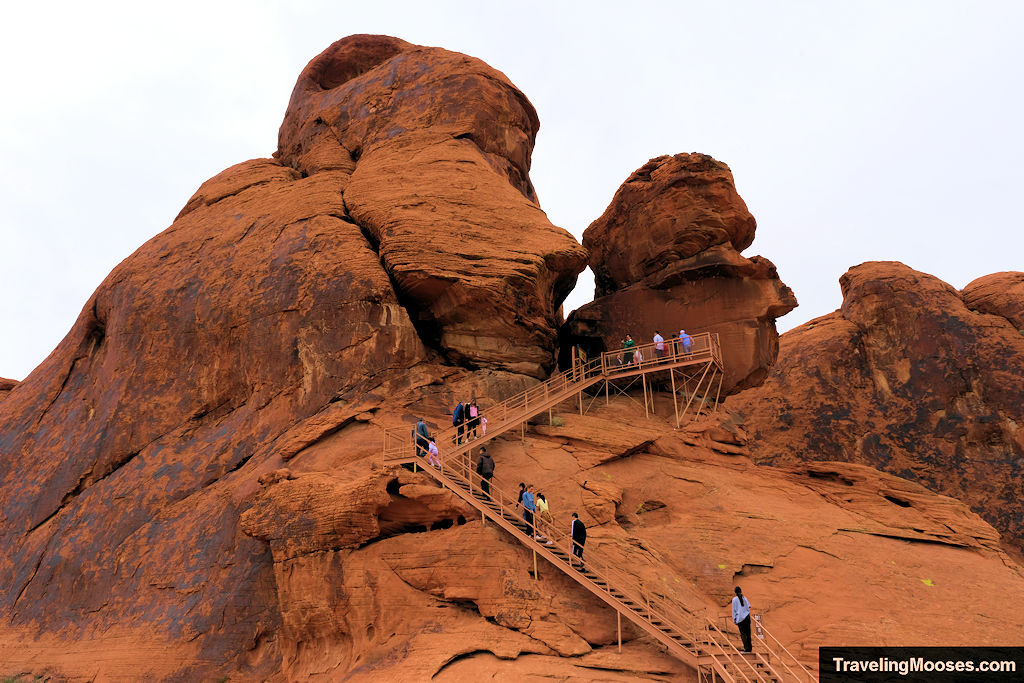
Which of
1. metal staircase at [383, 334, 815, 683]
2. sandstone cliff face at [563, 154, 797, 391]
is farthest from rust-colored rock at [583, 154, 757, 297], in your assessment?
metal staircase at [383, 334, 815, 683]

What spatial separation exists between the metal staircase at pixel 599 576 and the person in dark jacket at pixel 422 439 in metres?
0.21

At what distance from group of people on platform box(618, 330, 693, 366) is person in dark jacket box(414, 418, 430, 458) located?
944 cm

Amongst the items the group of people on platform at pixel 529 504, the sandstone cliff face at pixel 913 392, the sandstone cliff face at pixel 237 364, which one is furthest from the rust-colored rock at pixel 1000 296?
the group of people on platform at pixel 529 504

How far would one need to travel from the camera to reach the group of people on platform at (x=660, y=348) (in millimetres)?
26438

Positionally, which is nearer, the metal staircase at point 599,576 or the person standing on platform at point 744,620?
the metal staircase at point 599,576

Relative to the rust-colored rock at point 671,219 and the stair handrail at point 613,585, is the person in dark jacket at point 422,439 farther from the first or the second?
the rust-colored rock at point 671,219

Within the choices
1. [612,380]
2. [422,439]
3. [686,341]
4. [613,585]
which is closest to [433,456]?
[422,439]

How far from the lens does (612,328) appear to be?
30.2m

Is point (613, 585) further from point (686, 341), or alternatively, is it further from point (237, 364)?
point (237, 364)

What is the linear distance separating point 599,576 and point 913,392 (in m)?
31.2

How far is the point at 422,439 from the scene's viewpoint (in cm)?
1992

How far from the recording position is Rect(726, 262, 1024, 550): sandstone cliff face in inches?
1459

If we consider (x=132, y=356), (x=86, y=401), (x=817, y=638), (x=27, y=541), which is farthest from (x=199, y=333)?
(x=817, y=638)

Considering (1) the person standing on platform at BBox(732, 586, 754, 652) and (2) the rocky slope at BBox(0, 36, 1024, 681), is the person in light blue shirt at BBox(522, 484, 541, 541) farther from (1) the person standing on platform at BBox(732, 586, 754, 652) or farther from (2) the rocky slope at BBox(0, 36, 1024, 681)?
(1) the person standing on platform at BBox(732, 586, 754, 652)
